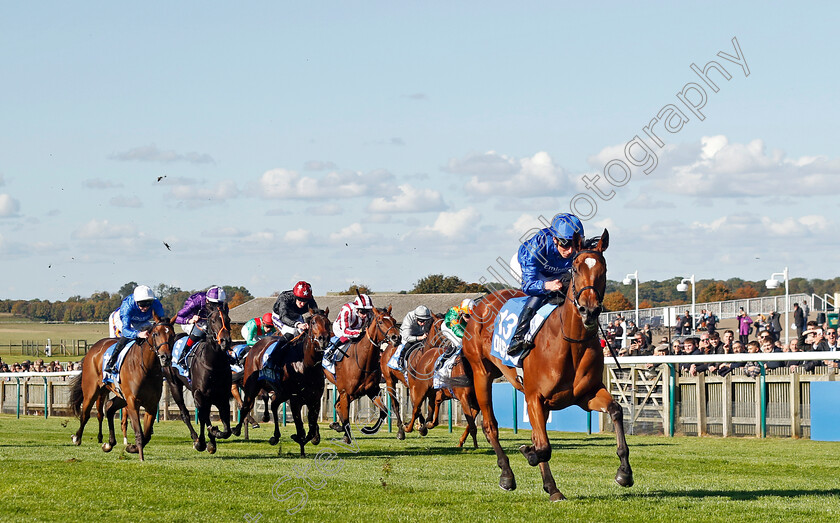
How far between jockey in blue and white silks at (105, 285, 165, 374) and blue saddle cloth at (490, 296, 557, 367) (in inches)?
225

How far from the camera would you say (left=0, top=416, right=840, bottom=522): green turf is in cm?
745

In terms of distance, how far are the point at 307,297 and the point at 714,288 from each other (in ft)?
257

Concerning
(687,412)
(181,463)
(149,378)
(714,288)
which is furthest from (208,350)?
(714,288)

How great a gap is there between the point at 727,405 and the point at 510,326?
947 cm

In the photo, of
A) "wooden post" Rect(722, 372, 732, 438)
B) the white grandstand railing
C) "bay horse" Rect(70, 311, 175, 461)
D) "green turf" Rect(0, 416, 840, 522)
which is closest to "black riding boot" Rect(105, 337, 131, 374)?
"bay horse" Rect(70, 311, 175, 461)

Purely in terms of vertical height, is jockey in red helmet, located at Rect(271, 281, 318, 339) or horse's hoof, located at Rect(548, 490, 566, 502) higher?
jockey in red helmet, located at Rect(271, 281, 318, 339)

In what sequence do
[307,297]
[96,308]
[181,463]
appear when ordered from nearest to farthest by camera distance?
1. [181,463]
2. [307,297]
3. [96,308]

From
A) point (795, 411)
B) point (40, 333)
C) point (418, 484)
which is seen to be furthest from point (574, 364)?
point (40, 333)

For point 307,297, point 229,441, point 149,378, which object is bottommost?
point 229,441

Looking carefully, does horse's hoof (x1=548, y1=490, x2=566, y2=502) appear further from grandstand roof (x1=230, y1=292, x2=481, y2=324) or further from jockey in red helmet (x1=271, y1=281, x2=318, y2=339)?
grandstand roof (x1=230, y1=292, x2=481, y2=324)

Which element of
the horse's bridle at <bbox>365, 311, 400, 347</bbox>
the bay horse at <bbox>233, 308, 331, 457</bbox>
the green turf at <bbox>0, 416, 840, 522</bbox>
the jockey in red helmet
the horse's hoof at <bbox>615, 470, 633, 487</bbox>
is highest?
the jockey in red helmet

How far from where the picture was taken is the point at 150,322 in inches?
537

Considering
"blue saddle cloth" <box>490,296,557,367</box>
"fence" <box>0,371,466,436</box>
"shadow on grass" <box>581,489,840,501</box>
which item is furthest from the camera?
"fence" <box>0,371,466,436</box>

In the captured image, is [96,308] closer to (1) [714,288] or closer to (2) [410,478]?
(1) [714,288]
